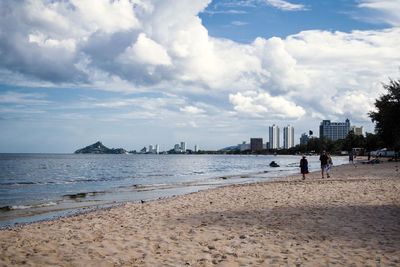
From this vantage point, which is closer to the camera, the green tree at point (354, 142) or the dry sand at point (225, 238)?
the dry sand at point (225, 238)

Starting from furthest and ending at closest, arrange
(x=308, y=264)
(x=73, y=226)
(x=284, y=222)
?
(x=73, y=226), (x=284, y=222), (x=308, y=264)

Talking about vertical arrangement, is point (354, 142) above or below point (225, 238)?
above

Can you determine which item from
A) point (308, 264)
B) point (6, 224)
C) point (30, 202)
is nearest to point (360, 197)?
point (308, 264)

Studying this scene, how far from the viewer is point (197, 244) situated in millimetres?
7211

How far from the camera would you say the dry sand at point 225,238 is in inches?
242

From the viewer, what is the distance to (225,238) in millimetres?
7598

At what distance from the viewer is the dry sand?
6.16 meters

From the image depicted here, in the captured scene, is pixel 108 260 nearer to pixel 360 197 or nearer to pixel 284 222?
pixel 284 222

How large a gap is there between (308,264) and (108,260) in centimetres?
389

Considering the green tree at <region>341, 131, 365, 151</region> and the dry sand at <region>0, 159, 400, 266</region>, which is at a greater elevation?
the green tree at <region>341, 131, 365, 151</region>

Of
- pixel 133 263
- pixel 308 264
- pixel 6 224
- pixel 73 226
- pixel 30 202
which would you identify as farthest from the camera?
pixel 30 202

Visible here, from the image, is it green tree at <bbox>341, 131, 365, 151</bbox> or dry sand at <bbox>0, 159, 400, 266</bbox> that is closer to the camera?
dry sand at <bbox>0, 159, 400, 266</bbox>

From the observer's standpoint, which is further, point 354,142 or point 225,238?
point 354,142

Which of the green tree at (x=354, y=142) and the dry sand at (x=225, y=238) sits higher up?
the green tree at (x=354, y=142)
